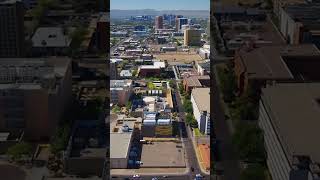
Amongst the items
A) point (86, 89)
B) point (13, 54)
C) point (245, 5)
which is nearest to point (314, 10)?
point (245, 5)

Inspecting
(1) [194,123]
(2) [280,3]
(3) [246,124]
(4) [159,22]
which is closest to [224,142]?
(3) [246,124]

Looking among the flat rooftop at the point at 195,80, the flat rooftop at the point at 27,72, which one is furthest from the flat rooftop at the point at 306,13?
the flat rooftop at the point at 27,72

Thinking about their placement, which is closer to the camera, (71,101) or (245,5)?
(71,101)

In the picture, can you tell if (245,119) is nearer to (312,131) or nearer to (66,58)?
(312,131)

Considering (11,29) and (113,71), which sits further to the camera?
(113,71)

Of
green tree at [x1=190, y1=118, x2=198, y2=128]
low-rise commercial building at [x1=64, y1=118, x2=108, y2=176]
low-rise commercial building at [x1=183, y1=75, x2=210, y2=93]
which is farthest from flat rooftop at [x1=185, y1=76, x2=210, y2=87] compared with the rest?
low-rise commercial building at [x1=64, y1=118, x2=108, y2=176]

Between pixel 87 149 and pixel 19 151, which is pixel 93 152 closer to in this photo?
pixel 87 149

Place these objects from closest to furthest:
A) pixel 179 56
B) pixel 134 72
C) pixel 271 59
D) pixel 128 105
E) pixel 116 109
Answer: pixel 116 109 → pixel 128 105 → pixel 271 59 → pixel 134 72 → pixel 179 56
